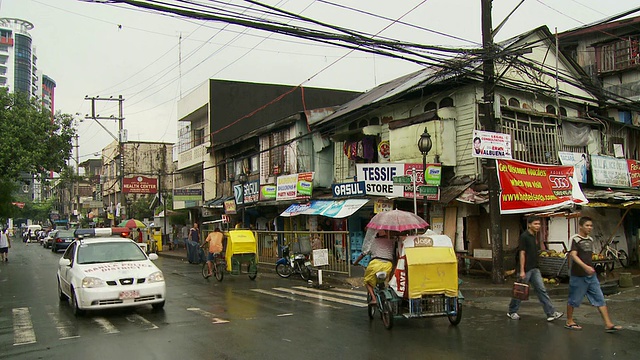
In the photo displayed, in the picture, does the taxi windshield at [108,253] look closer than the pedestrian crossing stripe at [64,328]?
No

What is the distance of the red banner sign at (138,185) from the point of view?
39906 millimetres

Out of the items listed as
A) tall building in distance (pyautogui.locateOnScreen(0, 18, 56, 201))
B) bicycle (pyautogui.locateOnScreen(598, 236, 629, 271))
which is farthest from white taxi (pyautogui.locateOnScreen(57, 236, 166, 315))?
tall building in distance (pyautogui.locateOnScreen(0, 18, 56, 201))

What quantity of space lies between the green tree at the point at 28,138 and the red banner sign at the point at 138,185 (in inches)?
501

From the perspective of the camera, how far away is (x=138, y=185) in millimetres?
→ 40531

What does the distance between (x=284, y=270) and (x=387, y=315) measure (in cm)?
945

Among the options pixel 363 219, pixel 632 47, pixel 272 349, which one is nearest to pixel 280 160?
pixel 363 219

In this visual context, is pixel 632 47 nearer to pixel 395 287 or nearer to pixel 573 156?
pixel 573 156

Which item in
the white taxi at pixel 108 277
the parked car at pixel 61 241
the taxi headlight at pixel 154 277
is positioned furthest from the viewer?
the parked car at pixel 61 241

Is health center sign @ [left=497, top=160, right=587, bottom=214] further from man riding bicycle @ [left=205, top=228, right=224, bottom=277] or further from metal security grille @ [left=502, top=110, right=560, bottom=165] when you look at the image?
man riding bicycle @ [left=205, top=228, right=224, bottom=277]

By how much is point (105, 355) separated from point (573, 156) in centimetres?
1627

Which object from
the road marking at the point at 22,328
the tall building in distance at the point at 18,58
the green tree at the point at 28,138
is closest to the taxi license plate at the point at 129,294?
the road marking at the point at 22,328

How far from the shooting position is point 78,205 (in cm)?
8844

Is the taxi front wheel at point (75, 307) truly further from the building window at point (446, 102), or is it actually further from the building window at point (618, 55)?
the building window at point (618, 55)

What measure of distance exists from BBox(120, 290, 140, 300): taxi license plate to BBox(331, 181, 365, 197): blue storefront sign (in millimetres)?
9202
